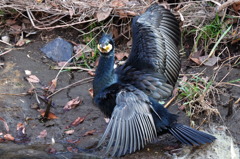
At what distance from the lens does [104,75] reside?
430cm

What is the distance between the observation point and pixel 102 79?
14.1 feet

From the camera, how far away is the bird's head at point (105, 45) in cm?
424

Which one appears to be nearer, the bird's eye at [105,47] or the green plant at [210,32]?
the bird's eye at [105,47]

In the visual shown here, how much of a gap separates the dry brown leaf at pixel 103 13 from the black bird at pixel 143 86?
3.12 feet

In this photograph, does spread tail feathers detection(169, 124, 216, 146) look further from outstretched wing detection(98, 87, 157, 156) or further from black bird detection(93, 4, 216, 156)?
outstretched wing detection(98, 87, 157, 156)

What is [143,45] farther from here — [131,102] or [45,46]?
[45,46]

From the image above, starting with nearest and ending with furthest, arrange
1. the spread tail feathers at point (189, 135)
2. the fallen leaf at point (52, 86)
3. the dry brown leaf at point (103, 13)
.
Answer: the spread tail feathers at point (189, 135)
the fallen leaf at point (52, 86)
the dry brown leaf at point (103, 13)

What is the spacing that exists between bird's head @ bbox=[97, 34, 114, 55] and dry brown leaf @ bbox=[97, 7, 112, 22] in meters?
1.19

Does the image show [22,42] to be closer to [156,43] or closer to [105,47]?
[105,47]

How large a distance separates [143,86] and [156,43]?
0.49 meters

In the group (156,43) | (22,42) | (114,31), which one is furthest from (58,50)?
(156,43)

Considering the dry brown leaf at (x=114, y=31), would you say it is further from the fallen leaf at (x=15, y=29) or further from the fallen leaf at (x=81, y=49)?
the fallen leaf at (x=15, y=29)

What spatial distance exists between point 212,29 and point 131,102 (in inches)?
75.4

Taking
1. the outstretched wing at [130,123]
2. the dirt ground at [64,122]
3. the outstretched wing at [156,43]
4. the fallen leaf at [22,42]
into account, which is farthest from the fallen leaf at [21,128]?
the fallen leaf at [22,42]
